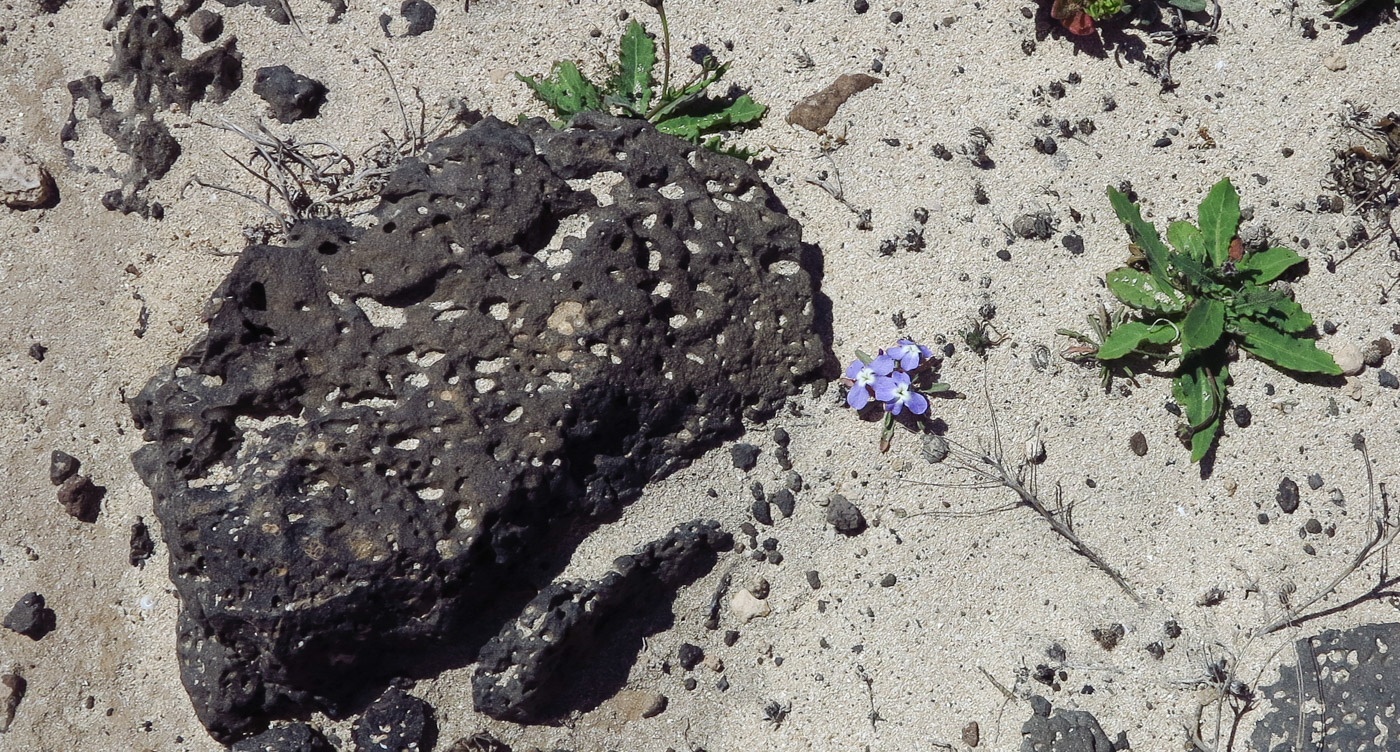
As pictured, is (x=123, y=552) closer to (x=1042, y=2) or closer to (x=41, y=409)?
(x=41, y=409)

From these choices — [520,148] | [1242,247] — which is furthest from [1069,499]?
[520,148]

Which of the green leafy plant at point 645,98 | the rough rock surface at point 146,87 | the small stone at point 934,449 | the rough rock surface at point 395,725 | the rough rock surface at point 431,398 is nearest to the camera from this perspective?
the rough rock surface at point 431,398

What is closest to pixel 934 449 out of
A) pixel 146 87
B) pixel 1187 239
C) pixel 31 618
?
pixel 1187 239

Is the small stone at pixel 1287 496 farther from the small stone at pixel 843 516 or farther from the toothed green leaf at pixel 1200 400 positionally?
the small stone at pixel 843 516

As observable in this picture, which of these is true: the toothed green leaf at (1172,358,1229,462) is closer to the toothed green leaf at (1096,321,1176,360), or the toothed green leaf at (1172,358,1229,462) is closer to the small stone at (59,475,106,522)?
the toothed green leaf at (1096,321,1176,360)

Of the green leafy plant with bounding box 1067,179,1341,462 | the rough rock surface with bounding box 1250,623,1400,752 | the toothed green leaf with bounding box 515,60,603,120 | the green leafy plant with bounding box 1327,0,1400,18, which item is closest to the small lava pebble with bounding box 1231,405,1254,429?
the green leafy plant with bounding box 1067,179,1341,462

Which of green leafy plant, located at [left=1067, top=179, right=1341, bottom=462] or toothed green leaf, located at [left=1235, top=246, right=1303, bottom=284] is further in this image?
toothed green leaf, located at [left=1235, top=246, right=1303, bottom=284]

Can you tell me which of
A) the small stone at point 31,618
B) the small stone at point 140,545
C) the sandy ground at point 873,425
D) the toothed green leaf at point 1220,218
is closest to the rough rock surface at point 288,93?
the sandy ground at point 873,425
